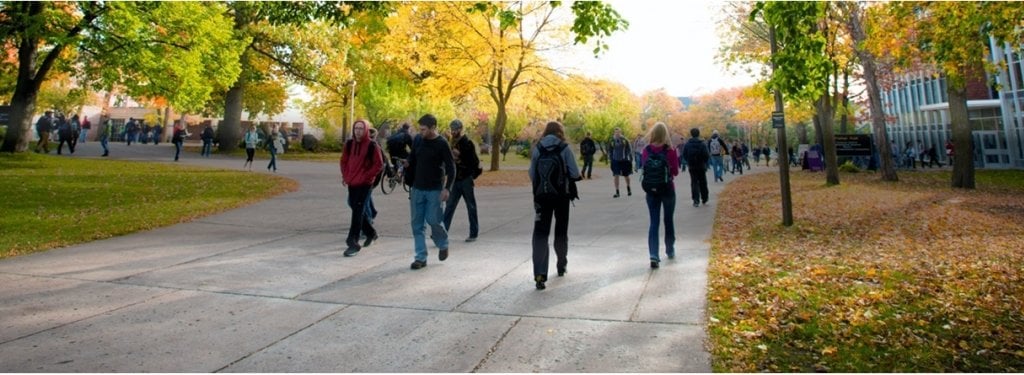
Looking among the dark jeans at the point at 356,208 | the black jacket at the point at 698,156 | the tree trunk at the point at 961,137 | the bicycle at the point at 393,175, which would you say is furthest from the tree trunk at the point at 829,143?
the dark jeans at the point at 356,208

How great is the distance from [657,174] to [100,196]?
12.3 metres

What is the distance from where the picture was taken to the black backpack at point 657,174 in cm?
734

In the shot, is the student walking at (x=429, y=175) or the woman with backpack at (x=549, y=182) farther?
the student walking at (x=429, y=175)

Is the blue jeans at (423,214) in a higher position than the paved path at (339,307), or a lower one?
higher

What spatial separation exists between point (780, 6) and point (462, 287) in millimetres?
6296

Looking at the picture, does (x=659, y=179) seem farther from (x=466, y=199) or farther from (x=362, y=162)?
(x=362, y=162)

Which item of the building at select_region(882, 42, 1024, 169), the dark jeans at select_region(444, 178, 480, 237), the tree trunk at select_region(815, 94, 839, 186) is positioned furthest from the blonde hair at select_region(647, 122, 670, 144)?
the building at select_region(882, 42, 1024, 169)

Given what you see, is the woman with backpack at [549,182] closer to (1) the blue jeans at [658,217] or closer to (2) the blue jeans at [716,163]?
(1) the blue jeans at [658,217]

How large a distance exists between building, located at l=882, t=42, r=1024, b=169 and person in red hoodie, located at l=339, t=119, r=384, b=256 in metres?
25.8

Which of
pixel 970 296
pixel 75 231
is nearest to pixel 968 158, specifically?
pixel 970 296

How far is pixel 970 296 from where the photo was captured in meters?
5.72

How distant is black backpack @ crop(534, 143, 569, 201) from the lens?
20.3ft

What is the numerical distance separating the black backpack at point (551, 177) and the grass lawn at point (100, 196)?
6494 millimetres

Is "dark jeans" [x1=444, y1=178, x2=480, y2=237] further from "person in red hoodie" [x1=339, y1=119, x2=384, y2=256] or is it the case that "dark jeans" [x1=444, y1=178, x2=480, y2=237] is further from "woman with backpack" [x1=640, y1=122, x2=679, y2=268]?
"woman with backpack" [x1=640, y1=122, x2=679, y2=268]
